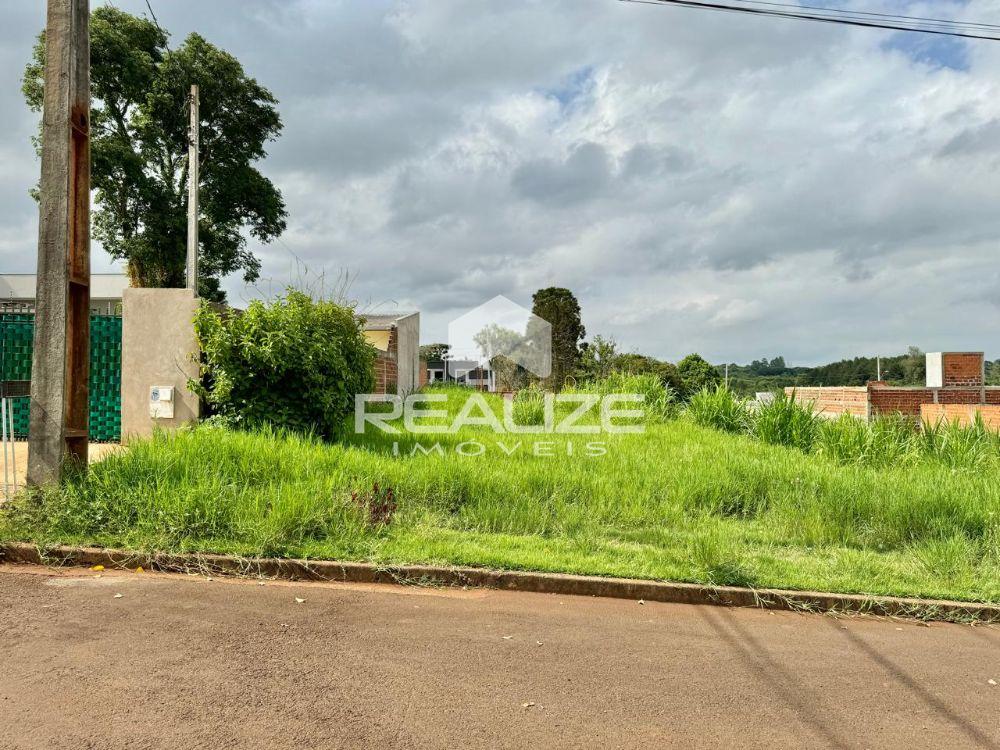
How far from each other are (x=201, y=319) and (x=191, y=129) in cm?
1169

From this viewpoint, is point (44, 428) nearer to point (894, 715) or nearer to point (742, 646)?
point (742, 646)

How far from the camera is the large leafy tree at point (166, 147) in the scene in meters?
23.1

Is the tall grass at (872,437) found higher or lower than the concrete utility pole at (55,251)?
lower

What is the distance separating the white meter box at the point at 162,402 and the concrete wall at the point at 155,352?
7 centimetres

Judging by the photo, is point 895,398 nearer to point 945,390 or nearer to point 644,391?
point 945,390

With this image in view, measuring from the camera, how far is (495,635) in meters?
3.77

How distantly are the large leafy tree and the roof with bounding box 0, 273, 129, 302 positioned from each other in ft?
48.8

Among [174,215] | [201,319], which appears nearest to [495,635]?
[201,319]

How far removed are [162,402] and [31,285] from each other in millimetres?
43180

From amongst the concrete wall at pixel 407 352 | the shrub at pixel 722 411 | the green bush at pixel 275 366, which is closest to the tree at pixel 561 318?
the concrete wall at pixel 407 352

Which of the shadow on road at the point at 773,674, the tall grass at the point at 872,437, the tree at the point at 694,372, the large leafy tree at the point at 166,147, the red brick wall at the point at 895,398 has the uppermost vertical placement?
the large leafy tree at the point at 166,147

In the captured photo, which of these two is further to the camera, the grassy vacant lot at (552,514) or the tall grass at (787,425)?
the tall grass at (787,425)

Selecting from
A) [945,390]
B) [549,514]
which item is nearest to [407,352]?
[549,514]

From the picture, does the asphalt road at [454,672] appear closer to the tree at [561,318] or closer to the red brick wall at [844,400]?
the red brick wall at [844,400]
